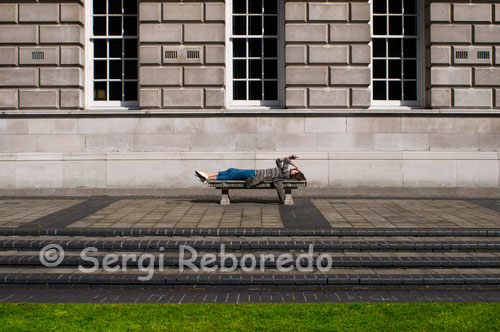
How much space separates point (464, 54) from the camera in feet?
48.6

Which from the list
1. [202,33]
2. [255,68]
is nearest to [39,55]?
[202,33]

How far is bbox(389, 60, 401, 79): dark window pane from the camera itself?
15688 millimetres

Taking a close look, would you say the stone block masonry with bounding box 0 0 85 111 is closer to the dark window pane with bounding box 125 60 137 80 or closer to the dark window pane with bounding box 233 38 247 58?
the dark window pane with bounding box 125 60 137 80

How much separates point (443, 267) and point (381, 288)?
51.1 inches

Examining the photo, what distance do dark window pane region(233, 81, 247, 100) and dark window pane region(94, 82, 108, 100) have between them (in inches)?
159

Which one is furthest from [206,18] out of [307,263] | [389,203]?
[307,263]

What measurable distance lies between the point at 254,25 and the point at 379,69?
4.13m

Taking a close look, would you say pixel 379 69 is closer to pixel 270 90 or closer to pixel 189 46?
pixel 270 90

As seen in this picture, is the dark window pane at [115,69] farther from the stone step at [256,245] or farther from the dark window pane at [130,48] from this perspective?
the stone step at [256,245]

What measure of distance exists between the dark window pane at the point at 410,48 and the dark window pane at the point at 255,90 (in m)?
4.63

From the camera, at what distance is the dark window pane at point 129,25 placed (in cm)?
1565

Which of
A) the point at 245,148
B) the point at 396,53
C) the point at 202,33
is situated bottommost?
the point at 245,148

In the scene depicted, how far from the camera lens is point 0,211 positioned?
438 inches
